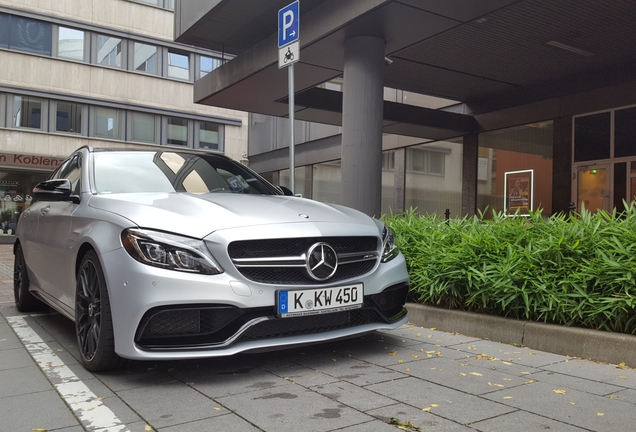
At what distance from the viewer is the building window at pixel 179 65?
94.1 ft

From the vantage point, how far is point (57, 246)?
4.71 m

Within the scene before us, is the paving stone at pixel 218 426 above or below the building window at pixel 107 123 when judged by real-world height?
below

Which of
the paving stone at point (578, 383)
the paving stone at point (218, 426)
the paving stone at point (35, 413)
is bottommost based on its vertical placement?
the paving stone at point (35, 413)

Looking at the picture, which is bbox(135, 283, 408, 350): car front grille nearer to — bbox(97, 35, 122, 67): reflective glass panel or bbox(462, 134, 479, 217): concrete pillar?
bbox(462, 134, 479, 217): concrete pillar

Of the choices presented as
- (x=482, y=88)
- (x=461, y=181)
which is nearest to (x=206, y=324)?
(x=482, y=88)

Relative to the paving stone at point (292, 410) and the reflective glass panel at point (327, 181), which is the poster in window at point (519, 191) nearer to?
the reflective glass panel at point (327, 181)

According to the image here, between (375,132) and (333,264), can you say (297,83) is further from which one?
(333,264)

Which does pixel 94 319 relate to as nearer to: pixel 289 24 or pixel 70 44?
pixel 289 24

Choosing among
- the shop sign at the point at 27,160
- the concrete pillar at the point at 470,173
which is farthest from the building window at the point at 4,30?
the concrete pillar at the point at 470,173

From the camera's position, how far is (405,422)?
111 inches

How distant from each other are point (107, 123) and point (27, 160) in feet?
12.3

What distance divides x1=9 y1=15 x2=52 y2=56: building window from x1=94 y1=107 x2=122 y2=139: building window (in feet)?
10.3

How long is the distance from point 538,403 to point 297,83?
10.1 metres

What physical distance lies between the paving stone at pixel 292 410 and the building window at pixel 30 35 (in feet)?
83.6
